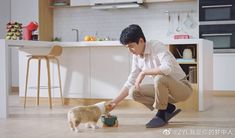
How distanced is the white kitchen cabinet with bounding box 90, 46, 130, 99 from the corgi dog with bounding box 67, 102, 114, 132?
1.59 metres

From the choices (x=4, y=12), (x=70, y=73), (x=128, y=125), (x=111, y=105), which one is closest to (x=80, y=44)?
(x=70, y=73)

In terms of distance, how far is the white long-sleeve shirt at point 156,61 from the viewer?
2.84 metres

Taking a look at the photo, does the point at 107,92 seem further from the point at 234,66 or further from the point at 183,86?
the point at 234,66

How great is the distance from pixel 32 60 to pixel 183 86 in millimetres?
2445


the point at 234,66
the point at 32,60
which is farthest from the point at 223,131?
the point at 234,66

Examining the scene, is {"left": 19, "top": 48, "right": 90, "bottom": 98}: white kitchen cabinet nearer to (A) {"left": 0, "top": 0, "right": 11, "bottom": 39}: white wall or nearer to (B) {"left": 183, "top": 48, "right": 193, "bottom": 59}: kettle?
(B) {"left": 183, "top": 48, "right": 193, "bottom": 59}: kettle

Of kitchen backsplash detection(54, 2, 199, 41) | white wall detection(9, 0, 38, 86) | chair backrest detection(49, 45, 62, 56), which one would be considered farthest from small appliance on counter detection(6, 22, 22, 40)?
white wall detection(9, 0, 38, 86)

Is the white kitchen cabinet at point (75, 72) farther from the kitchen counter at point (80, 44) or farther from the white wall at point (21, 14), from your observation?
the white wall at point (21, 14)

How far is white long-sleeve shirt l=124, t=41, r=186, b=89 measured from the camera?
9.30 feet

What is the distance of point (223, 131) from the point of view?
287 centimetres

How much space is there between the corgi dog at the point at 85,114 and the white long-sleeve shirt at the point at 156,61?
252mm

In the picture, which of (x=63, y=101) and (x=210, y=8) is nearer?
(x=63, y=101)

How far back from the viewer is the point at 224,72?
6.00 metres

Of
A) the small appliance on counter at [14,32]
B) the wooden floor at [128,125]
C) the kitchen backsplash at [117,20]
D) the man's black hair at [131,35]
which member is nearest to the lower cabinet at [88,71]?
the wooden floor at [128,125]
